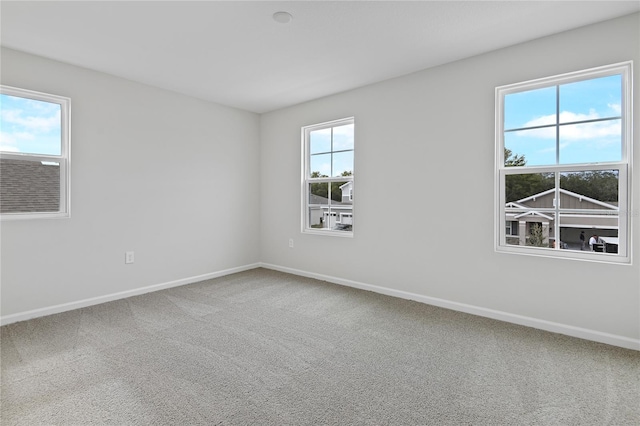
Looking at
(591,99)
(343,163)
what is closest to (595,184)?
(591,99)

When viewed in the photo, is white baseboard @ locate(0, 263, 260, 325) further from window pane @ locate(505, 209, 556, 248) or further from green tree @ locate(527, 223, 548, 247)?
green tree @ locate(527, 223, 548, 247)

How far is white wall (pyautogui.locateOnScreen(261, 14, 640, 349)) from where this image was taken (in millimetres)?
2520

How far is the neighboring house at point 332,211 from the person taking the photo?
4.23 meters

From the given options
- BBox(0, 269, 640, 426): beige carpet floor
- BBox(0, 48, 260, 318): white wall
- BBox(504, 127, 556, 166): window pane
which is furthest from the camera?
BBox(0, 48, 260, 318): white wall

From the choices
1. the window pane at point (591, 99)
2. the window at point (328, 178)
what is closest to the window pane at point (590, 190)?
the window pane at point (591, 99)

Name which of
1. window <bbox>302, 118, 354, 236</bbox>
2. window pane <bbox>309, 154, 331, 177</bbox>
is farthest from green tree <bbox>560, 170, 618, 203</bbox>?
window pane <bbox>309, 154, 331, 177</bbox>

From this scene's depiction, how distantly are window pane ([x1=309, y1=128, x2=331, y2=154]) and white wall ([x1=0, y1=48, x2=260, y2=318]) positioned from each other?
41.4 inches

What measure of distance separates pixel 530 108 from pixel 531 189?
73cm

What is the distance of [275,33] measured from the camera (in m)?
2.67

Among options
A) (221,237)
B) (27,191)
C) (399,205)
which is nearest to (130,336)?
(27,191)

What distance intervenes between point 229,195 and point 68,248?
2042 mm

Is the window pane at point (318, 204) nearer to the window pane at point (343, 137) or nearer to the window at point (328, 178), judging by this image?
the window at point (328, 178)

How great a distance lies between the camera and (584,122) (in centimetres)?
263

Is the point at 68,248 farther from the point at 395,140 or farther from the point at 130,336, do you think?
the point at 395,140
